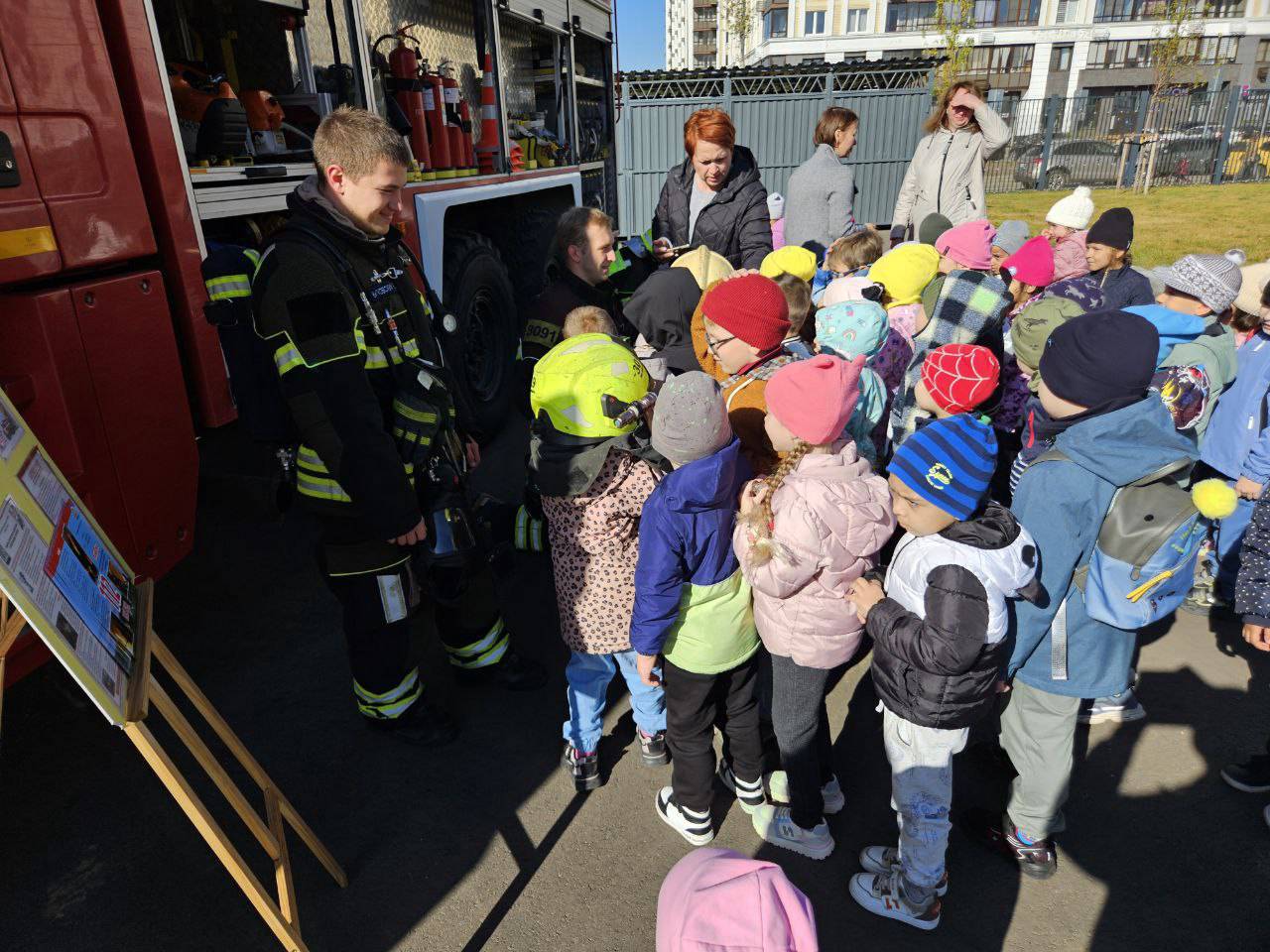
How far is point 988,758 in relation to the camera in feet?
8.41

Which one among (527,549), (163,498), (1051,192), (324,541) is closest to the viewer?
(324,541)

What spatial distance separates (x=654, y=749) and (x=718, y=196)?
2.92 m

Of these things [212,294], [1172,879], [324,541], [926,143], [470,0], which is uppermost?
[470,0]

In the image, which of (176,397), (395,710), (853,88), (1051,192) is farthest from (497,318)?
(1051,192)

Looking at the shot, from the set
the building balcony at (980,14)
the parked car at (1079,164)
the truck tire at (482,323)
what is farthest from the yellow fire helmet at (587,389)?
the building balcony at (980,14)

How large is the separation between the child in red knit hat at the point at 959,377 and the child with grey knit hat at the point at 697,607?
0.77 m

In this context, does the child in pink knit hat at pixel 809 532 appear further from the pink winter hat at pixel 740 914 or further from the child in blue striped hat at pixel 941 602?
the pink winter hat at pixel 740 914

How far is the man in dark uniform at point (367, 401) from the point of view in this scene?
2.12 metres

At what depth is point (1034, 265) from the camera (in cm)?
369

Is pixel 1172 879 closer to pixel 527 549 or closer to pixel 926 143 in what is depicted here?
pixel 527 549

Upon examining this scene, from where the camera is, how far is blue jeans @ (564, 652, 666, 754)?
7.88ft

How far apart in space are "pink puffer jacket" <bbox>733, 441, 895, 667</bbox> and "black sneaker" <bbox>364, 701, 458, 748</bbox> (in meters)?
1.41

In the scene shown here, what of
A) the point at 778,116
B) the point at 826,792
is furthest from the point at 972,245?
the point at 778,116

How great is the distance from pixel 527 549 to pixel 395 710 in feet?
4.03
